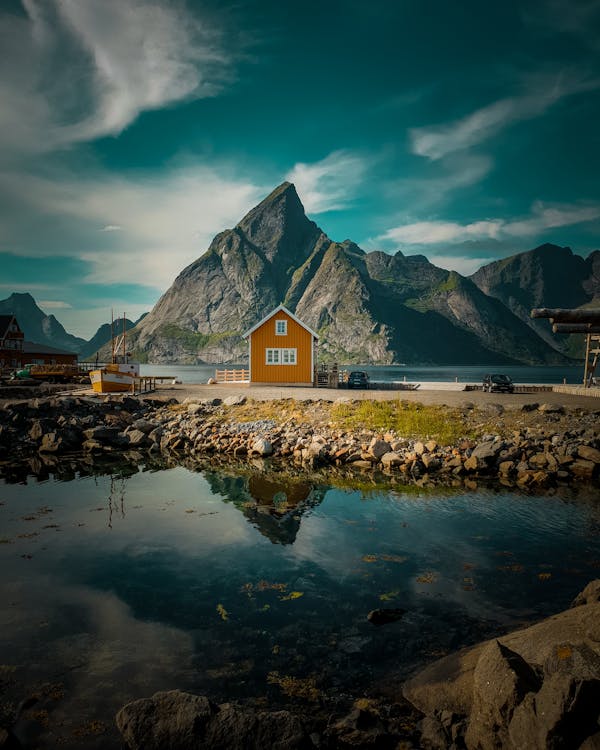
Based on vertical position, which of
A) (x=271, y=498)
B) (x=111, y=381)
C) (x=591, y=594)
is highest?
(x=111, y=381)

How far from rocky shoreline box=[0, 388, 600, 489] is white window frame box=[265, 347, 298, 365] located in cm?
1385

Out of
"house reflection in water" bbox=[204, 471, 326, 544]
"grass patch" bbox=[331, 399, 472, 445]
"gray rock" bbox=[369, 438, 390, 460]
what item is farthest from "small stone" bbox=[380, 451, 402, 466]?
"house reflection in water" bbox=[204, 471, 326, 544]

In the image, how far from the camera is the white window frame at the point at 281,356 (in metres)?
43.9

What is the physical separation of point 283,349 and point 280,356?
2.51 feet

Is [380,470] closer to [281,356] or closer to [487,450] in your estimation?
[487,450]

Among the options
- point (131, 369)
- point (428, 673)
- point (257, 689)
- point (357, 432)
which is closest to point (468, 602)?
point (428, 673)

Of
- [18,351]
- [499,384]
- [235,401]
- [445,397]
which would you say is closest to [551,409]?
[445,397]

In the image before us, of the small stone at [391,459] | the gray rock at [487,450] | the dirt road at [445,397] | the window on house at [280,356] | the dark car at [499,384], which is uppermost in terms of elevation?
the window on house at [280,356]

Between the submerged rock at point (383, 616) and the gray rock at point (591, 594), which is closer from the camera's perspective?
the gray rock at point (591, 594)

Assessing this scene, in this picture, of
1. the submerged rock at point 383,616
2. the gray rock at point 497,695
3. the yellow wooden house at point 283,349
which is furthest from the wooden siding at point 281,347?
the gray rock at point 497,695

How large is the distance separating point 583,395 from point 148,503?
30.6 meters

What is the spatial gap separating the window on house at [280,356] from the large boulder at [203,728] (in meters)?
39.6

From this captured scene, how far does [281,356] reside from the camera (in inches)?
1737

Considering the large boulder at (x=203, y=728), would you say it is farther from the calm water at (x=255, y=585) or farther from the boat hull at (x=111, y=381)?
the boat hull at (x=111, y=381)
